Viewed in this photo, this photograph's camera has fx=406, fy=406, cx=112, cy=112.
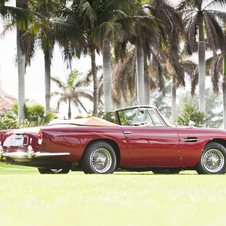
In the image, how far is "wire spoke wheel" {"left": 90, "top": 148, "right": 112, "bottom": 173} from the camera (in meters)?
7.61

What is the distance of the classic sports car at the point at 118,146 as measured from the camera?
7.36m

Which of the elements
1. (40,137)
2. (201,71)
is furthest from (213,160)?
(201,71)

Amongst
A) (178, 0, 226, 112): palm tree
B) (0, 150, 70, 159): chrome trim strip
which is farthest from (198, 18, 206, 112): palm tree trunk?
(0, 150, 70, 159): chrome trim strip

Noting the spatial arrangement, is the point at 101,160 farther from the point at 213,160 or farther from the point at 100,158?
the point at 213,160

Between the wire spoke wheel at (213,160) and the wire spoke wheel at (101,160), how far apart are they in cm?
221

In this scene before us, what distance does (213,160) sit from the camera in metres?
8.69

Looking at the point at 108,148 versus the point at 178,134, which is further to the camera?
the point at 178,134

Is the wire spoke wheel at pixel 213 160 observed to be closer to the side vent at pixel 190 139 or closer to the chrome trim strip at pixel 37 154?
the side vent at pixel 190 139
